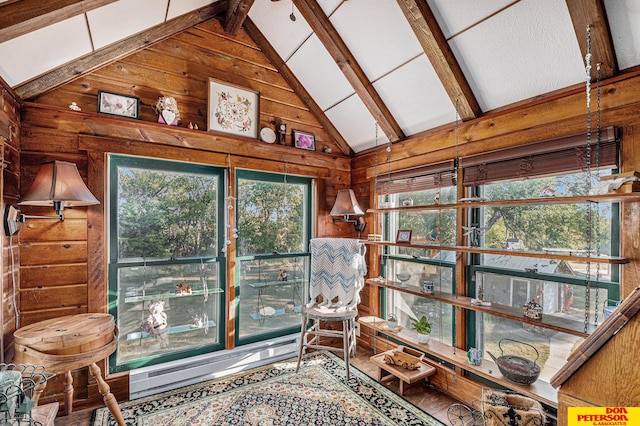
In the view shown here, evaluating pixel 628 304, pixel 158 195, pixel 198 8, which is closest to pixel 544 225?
pixel 628 304

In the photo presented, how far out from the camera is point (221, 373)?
9.17 feet

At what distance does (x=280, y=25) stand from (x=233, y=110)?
0.92m

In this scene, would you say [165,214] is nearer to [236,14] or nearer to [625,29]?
[236,14]

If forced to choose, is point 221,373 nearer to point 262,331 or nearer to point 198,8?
point 262,331

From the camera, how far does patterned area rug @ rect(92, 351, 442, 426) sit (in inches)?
86.2

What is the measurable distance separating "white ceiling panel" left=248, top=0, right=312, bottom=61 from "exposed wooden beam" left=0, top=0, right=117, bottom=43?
1589 mm

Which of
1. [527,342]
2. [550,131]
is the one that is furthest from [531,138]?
[527,342]

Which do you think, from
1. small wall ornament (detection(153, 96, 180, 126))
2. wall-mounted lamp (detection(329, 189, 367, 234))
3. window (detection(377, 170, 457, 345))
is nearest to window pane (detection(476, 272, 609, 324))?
window (detection(377, 170, 457, 345))

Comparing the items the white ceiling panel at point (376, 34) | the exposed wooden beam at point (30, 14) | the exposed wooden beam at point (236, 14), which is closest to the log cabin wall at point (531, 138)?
the white ceiling panel at point (376, 34)

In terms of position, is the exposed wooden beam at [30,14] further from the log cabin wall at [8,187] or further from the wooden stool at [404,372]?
the wooden stool at [404,372]

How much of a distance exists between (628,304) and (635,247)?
4.45ft

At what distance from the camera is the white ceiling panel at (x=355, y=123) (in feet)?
10.4

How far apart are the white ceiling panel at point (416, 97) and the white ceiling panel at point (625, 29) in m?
1.02

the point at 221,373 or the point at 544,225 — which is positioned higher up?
the point at 544,225
